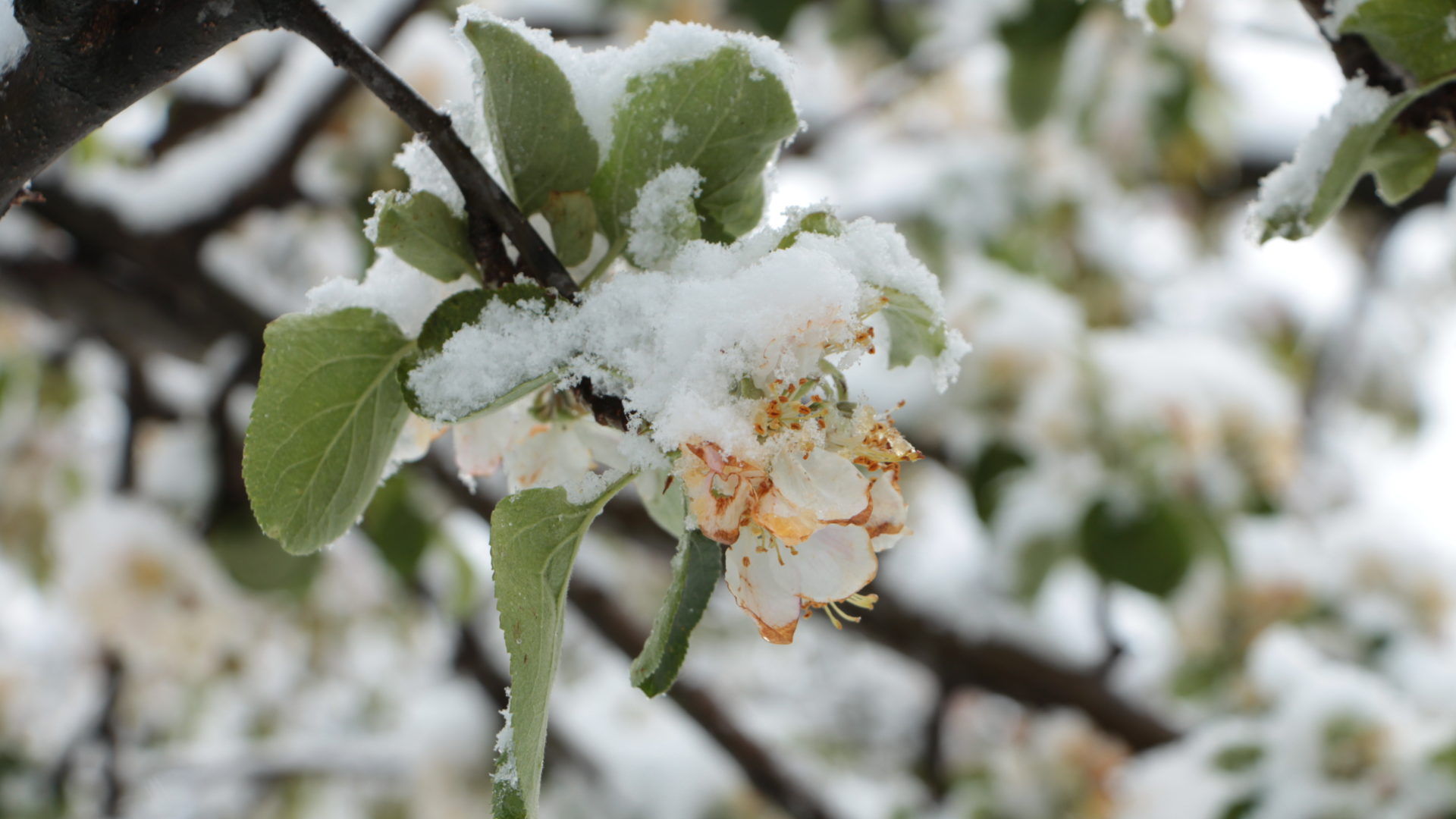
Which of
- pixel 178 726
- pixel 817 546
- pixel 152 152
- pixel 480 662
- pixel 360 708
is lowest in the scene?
pixel 360 708

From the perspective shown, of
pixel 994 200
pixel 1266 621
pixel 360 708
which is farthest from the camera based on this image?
pixel 360 708

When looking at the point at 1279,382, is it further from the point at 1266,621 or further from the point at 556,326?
the point at 556,326

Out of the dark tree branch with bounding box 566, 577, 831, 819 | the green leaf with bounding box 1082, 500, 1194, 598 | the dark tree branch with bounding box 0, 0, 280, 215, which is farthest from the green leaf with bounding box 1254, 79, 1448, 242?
the dark tree branch with bounding box 566, 577, 831, 819

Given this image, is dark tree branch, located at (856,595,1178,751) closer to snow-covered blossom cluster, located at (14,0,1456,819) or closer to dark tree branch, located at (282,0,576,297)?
snow-covered blossom cluster, located at (14,0,1456,819)

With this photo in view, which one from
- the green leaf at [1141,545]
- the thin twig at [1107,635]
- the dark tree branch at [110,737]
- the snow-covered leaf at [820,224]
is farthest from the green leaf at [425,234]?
the dark tree branch at [110,737]

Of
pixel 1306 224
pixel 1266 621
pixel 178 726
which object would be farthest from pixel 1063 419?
pixel 178 726

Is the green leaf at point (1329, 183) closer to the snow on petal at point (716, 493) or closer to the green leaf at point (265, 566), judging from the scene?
the snow on petal at point (716, 493)
